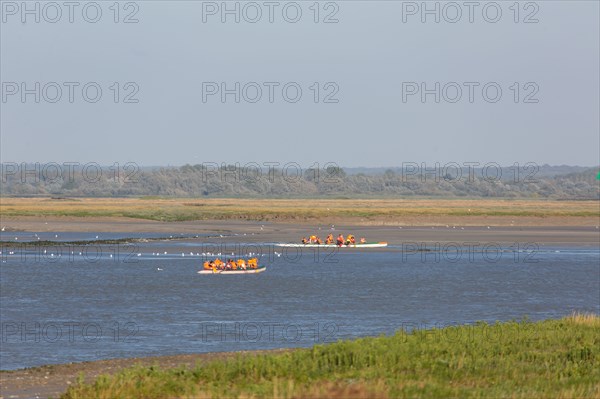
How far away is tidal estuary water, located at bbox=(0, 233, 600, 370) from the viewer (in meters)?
33.8

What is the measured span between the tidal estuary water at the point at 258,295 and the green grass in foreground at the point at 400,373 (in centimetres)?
843

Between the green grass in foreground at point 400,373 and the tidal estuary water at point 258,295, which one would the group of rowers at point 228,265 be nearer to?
the tidal estuary water at point 258,295

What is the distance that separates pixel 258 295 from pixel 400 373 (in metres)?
28.5

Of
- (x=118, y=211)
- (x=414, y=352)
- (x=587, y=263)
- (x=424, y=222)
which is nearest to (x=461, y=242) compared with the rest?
(x=587, y=263)

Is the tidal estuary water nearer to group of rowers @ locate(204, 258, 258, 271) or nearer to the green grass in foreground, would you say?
group of rowers @ locate(204, 258, 258, 271)

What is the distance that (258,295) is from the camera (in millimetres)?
49031

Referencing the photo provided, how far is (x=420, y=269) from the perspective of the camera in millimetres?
64500

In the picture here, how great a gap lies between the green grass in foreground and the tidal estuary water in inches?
332

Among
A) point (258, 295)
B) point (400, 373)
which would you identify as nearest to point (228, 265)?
point (258, 295)

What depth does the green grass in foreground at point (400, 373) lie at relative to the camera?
18.2 m

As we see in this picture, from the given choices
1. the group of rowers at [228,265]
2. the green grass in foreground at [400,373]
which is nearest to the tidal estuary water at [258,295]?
the group of rowers at [228,265]

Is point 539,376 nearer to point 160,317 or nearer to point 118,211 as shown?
point 160,317

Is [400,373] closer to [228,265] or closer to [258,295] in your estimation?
[258,295]

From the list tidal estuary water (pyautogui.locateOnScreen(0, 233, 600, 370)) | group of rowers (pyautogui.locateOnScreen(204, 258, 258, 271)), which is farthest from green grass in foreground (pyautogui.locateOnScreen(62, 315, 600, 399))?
group of rowers (pyautogui.locateOnScreen(204, 258, 258, 271))
